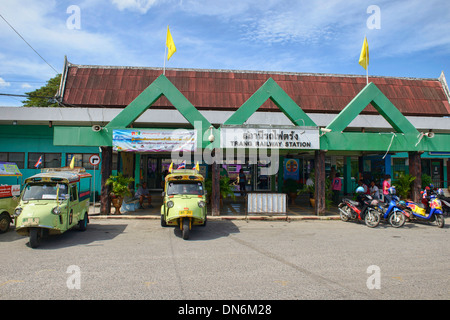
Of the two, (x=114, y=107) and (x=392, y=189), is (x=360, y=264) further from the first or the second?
(x=114, y=107)

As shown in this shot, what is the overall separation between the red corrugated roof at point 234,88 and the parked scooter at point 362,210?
981cm

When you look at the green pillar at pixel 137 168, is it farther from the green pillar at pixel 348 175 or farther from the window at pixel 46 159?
the green pillar at pixel 348 175

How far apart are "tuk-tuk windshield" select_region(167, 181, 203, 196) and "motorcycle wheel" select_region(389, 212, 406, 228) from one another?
7.46 metres

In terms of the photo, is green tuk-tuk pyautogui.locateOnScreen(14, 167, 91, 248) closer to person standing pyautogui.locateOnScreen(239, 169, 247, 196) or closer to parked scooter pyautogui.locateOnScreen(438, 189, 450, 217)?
person standing pyautogui.locateOnScreen(239, 169, 247, 196)

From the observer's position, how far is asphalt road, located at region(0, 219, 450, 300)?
5250 millimetres

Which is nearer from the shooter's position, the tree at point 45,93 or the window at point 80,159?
the window at point 80,159

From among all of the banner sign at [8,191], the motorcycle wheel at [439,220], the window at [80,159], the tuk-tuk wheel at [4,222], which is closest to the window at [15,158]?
the window at [80,159]

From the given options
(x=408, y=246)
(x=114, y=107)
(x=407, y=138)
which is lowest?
(x=408, y=246)

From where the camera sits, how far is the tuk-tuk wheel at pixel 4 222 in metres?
10.4

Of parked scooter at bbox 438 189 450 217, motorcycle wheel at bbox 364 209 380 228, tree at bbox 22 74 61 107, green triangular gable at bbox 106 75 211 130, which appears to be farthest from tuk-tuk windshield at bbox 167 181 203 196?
tree at bbox 22 74 61 107

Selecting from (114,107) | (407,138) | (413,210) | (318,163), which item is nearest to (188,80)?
(114,107)

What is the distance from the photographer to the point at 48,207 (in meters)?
8.88
